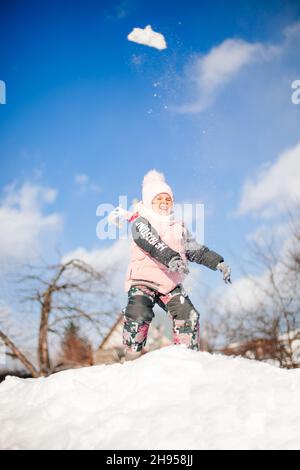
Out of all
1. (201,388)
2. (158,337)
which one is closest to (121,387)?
(201,388)

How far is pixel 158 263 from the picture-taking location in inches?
142

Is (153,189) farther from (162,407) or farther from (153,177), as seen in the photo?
(162,407)

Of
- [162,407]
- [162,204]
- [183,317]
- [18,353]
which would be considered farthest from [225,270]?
[18,353]

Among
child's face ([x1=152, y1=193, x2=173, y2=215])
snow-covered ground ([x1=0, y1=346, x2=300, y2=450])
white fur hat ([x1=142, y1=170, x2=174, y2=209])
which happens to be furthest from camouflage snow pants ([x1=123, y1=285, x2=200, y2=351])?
snow-covered ground ([x1=0, y1=346, x2=300, y2=450])

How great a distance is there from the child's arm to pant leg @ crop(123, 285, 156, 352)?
1.10 ft

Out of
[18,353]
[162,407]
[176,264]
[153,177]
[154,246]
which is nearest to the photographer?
[162,407]

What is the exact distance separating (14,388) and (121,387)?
829mm

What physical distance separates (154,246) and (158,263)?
0.82ft

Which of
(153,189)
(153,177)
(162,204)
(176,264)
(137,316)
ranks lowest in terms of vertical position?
(137,316)

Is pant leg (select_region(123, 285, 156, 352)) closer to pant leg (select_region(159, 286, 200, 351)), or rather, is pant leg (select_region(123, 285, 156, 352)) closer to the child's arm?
pant leg (select_region(159, 286, 200, 351))

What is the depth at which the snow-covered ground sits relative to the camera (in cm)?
165

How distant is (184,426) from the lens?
5.56 ft

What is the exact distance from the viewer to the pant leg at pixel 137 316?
11.2ft

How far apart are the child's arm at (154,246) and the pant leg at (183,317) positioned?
252 millimetres
